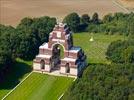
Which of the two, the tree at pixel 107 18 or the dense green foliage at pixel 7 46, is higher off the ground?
the tree at pixel 107 18

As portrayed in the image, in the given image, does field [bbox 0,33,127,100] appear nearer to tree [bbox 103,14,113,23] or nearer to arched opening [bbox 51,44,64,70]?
arched opening [bbox 51,44,64,70]

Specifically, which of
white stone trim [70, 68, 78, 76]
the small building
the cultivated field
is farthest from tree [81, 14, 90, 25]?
white stone trim [70, 68, 78, 76]

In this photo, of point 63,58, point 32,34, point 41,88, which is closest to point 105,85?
point 41,88

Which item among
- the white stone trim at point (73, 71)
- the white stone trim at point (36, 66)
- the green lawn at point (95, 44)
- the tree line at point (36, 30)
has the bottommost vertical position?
the white stone trim at point (73, 71)

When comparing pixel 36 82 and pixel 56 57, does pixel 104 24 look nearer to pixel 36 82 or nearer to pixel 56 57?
pixel 56 57

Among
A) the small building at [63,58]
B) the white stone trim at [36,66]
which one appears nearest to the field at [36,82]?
the white stone trim at [36,66]

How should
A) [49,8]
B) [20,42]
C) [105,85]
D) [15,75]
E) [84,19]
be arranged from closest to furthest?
[105,85]
[15,75]
[20,42]
[84,19]
[49,8]

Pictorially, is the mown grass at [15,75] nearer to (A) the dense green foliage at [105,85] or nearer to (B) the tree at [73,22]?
(A) the dense green foliage at [105,85]

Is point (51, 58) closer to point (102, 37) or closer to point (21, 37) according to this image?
point (21, 37)
